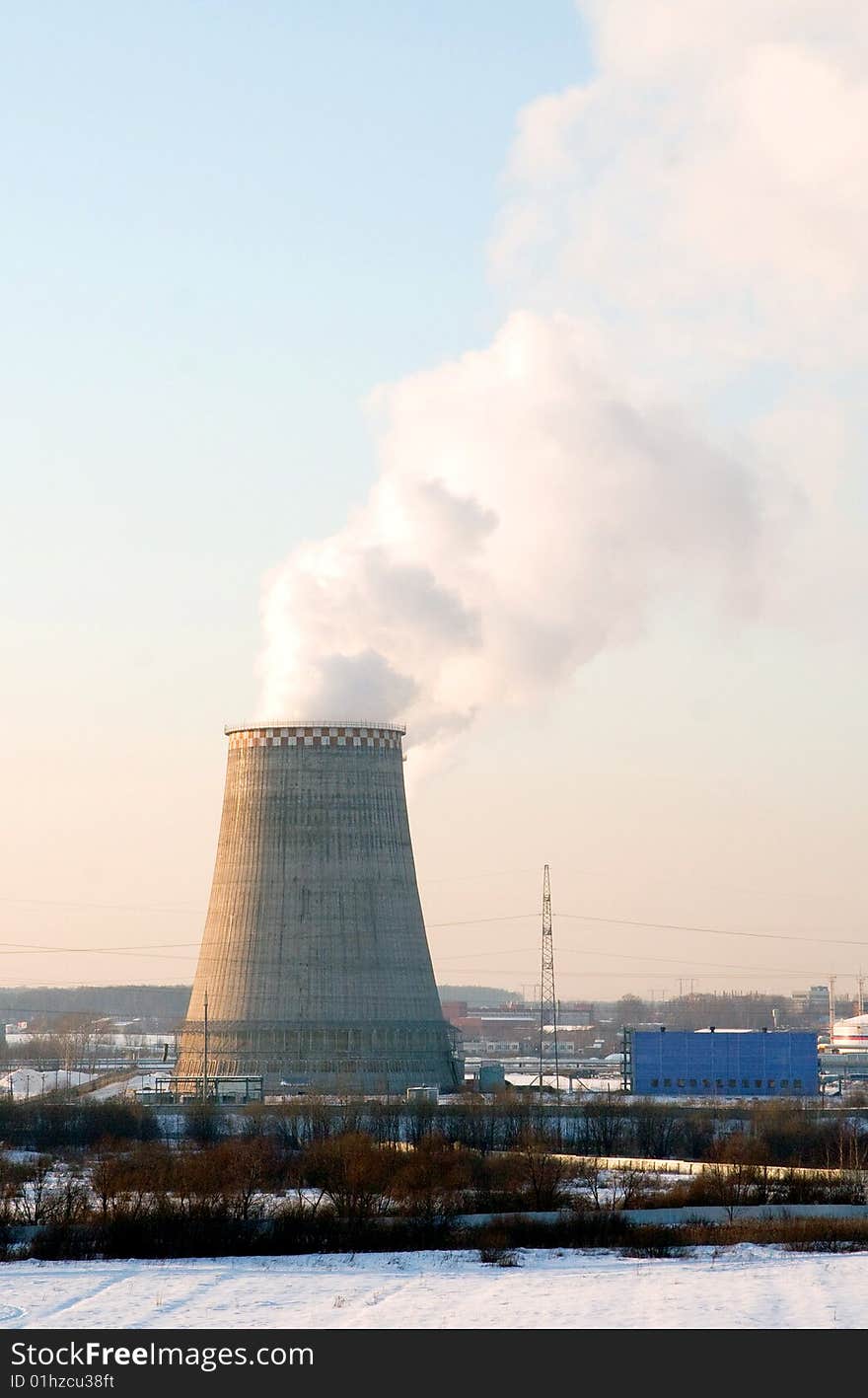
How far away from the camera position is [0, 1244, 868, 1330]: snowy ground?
13.7 m

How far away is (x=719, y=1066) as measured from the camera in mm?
38219

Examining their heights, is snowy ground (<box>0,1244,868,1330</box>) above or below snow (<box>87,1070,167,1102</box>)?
below

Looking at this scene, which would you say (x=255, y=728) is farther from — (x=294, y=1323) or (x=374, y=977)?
(x=294, y=1323)

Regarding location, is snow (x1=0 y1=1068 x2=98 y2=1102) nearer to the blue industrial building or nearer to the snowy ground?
the blue industrial building

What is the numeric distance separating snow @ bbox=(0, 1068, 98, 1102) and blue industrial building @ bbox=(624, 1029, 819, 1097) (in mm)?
13212

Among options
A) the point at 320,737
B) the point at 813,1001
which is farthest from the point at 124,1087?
the point at 813,1001

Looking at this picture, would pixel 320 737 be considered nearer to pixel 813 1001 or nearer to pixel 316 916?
pixel 316 916

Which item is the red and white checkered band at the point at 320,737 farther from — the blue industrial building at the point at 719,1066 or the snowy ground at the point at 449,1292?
the snowy ground at the point at 449,1292

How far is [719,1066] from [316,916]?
11.9m

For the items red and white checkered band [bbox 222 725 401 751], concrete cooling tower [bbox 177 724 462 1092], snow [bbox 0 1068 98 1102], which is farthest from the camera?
snow [bbox 0 1068 98 1102]

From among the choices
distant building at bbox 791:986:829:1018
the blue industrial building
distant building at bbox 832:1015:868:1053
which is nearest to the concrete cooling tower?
the blue industrial building

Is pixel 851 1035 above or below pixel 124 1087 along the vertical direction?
above

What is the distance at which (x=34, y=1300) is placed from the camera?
14.7 meters

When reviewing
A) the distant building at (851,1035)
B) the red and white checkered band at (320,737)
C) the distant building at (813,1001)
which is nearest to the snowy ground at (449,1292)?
the red and white checkered band at (320,737)
